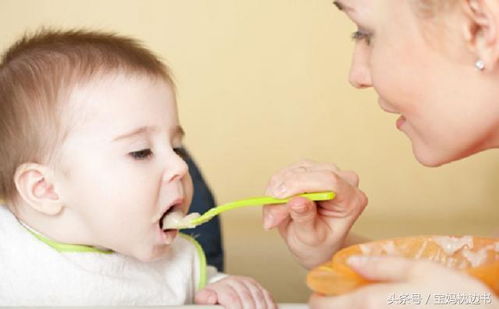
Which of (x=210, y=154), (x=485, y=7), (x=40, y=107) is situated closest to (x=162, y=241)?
(x=40, y=107)

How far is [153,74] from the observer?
951mm

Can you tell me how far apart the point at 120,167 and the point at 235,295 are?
206 millimetres

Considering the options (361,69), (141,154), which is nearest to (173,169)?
(141,154)

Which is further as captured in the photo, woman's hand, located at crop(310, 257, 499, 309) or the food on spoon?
the food on spoon

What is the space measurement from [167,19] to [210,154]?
32 centimetres

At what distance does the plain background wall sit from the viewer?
1.74 meters

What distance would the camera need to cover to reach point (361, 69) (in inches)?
37.8

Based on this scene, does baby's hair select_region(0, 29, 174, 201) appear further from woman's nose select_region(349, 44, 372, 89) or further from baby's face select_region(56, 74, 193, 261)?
woman's nose select_region(349, 44, 372, 89)

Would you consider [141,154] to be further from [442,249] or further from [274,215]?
[442,249]

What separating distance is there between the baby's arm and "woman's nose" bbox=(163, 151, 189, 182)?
0.49ft

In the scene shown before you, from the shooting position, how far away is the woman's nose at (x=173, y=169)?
0.92 meters

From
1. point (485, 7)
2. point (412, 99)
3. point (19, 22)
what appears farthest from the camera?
point (19, 22)

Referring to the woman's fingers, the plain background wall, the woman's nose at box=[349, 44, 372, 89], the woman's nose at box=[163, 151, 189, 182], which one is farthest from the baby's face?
the plain background wall

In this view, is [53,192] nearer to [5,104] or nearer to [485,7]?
[5,104]
